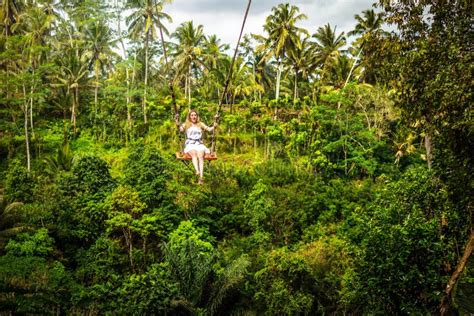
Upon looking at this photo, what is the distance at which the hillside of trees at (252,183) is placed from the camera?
6.77 m

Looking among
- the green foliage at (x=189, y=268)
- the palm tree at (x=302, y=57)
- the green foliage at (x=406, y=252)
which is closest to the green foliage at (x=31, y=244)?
the green foliage at (x=189, y=268)

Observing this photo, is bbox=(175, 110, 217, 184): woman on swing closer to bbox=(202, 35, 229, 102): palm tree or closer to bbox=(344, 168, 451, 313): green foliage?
bbox=(344, 168, 451, 313): green foliage

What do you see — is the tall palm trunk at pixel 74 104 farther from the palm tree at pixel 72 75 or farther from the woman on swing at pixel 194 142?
the woman on swing at pixel 194 142

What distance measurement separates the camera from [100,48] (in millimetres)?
36125

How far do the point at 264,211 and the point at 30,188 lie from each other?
10810mm

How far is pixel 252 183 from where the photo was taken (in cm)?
2270

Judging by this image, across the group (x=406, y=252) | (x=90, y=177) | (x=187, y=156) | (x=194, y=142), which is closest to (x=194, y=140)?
(x=194, y=142)

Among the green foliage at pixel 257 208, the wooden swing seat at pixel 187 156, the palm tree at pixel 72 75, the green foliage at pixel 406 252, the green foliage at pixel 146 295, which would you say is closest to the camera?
the green foliage at pixel 406 252

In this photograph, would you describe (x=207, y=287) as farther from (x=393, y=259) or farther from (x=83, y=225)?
(x=393, y=259)

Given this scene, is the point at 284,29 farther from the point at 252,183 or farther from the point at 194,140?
the point at 194,140

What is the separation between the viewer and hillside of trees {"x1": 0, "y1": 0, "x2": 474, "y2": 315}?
6773 mm

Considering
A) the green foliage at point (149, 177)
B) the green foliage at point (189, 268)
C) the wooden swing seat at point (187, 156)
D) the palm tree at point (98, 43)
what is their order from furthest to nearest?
the palm tree at point (98, 43), the green foliage at point (149, 177), the green foliage at point (189, 268), the wooden swing seat at point (187, 156)

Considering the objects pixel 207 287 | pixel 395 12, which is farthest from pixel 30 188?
pixel 395 12

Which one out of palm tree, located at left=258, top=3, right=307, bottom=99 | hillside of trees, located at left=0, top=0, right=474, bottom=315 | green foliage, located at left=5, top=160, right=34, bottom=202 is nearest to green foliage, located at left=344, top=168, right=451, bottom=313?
hillside of trees, located at left=0, top=0, right=474, bottom=315
